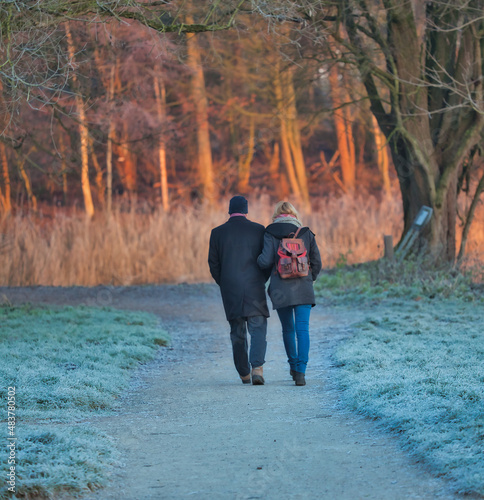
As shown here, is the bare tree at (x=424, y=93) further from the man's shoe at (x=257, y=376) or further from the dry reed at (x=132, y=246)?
the man's shoe at (x=257, y=376)

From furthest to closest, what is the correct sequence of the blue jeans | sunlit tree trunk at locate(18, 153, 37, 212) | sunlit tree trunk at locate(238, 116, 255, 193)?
sunlit tree trunk at locate(238, 116, 255, 193)
sunlit tree trunk at locate(18, 153, 37, 212)
the blue jeans

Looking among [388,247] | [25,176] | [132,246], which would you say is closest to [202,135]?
[25,176]

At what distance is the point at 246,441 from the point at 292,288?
2.02 meters

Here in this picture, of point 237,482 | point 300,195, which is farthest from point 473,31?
point 300,195

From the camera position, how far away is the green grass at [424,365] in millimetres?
4488

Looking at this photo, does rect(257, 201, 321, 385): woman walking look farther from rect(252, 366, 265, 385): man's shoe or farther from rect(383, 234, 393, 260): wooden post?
rect(383, 234, 393, 260): wooden post

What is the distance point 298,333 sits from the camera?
268 inches

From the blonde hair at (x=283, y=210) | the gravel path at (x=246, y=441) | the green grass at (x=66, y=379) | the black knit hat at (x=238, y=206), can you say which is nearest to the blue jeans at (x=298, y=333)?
the gravel path at (x=246, y=441)

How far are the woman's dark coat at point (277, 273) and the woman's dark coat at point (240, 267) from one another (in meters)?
0.13

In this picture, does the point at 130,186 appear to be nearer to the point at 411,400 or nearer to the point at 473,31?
the point at 473,31

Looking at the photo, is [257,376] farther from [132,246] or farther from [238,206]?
[132,246]

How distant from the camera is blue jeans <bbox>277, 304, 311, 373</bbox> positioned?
6.73m

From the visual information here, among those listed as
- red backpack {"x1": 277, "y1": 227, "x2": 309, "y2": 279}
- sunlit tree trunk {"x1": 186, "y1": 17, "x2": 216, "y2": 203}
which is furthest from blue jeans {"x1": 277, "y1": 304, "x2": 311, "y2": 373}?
sunlit tree trunk {"x1": 186, "y1": 17, "x2": 216, "y2": 203}

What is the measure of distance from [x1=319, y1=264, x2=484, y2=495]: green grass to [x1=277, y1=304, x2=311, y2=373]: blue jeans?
16.6 inches
